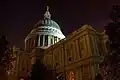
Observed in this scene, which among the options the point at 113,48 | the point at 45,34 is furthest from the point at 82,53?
the point at 45,34

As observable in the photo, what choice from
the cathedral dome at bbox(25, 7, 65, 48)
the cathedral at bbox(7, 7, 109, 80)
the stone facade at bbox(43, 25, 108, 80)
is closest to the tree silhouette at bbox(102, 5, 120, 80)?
the cathedral at bbox(7, 7, 109, 80)

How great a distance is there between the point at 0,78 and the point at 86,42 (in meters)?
18.9

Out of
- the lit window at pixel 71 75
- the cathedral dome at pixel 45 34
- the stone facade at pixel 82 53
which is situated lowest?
the lit window at pixel 71 75

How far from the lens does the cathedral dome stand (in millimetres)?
61338

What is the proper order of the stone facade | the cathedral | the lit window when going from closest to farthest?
the stone facade
the cathedral
the lit window

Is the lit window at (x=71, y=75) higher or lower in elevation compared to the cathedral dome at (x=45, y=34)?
lower

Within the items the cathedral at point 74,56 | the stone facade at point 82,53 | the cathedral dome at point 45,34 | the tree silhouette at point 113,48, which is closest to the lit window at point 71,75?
the cathedral at point 74,56

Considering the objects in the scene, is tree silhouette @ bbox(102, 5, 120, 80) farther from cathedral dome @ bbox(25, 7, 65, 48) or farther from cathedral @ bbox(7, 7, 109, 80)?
cathedral dome @ bbox(25, 7, 65, 48)

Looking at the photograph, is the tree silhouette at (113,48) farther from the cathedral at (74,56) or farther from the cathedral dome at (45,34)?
the cathedral dome at (45,34)

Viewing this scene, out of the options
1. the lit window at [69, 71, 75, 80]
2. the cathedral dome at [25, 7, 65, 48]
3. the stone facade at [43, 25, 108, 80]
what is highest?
the cathedral dome at [25, 7, 65, 48]

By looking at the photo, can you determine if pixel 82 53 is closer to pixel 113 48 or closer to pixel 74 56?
pixel 74 56

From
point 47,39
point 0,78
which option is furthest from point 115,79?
point 47,39

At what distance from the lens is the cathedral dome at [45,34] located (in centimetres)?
6134

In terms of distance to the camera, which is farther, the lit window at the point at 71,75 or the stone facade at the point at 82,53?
the lit window at the point at 71,75
